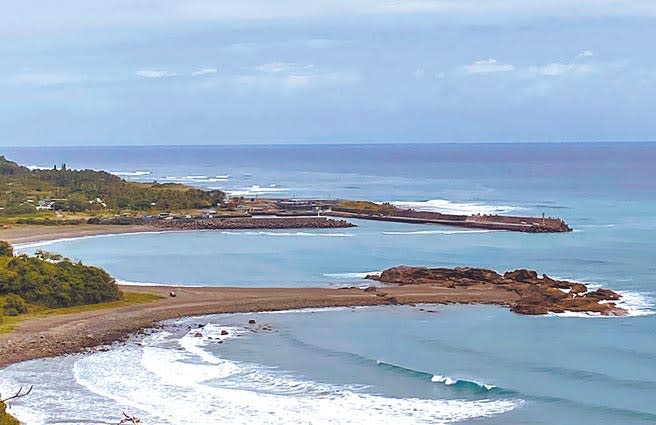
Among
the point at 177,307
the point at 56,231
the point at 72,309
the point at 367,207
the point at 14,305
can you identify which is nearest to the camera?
the point at 14,305

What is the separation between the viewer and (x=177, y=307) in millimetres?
48875

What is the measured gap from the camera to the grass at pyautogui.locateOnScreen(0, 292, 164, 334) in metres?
44.0

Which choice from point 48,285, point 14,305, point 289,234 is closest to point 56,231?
point 289,234

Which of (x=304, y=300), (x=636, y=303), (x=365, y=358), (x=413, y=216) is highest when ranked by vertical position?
(x=413, y=216)

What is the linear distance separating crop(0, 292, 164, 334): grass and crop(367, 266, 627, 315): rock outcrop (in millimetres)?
13698

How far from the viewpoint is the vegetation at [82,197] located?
9944 centimetres

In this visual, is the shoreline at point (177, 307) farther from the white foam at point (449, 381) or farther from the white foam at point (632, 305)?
the white foam at point (449, 381)

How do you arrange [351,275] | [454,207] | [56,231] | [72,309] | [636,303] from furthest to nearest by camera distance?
[454,207] < [56,231] < [351,275] < [636,303] < [72,309]

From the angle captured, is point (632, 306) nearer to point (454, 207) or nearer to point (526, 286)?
point (526, 286)

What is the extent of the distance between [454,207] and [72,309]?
223 ft

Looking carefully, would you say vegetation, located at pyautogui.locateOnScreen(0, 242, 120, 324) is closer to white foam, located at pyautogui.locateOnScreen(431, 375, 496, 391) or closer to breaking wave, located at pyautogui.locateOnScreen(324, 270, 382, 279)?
breaking wave, located at pyautogui.locateOnScreen(324, 270, 382, 279)

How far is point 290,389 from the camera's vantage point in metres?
34.3

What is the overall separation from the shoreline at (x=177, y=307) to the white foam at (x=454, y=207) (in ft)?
166

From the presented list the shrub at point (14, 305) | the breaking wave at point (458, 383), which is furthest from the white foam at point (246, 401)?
the shrub at point (14, 305)
